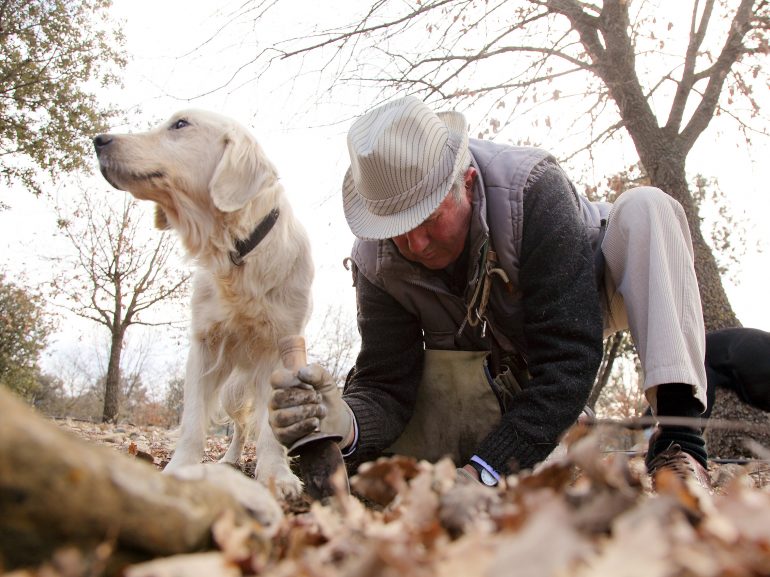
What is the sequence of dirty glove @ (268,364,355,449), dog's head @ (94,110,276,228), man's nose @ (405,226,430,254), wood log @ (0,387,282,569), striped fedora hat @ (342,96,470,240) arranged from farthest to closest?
dog's head @ (94,110,276,228) < man's nose @ (405,226,430,254) < striped fedora hat @ (342,96,470,240) < dirty glove @ (268,364,355,449) < wood log @ (0,387,282,569)

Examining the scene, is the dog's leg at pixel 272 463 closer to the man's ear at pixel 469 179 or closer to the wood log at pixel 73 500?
the man's ear at pixel 469 179

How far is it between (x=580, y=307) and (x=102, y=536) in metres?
2.24

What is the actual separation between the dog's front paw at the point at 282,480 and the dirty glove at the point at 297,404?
11.7 inches

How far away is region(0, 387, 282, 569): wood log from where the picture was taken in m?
0.78

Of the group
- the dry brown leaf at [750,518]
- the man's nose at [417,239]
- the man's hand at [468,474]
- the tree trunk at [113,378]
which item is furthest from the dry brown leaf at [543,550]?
the tree trunk at [113,378]

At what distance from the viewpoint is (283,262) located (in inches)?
139


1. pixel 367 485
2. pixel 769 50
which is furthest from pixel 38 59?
pixel 367 485

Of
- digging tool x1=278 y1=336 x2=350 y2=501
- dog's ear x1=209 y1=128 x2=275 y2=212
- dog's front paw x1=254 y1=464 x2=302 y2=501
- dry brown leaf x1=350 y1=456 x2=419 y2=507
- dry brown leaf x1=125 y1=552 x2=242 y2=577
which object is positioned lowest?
dog's front paw x1=254 y1=464 x2=302 y2=501

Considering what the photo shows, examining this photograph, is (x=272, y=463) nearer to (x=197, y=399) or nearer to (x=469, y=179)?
(x=197, y=399)

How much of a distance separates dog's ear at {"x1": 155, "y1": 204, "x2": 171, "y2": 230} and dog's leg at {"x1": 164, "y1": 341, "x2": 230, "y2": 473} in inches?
32.8

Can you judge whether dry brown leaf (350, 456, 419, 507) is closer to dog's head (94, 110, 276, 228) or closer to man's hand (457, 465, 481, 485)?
man's hand (457, 465, 481, 485)

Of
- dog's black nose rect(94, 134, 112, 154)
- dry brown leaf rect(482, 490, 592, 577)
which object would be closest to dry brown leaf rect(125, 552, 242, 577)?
dry brown leaf rect(482, 490, 592, 577)

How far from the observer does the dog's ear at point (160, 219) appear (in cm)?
381

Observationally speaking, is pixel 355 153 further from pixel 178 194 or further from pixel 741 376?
pixel 741 376
